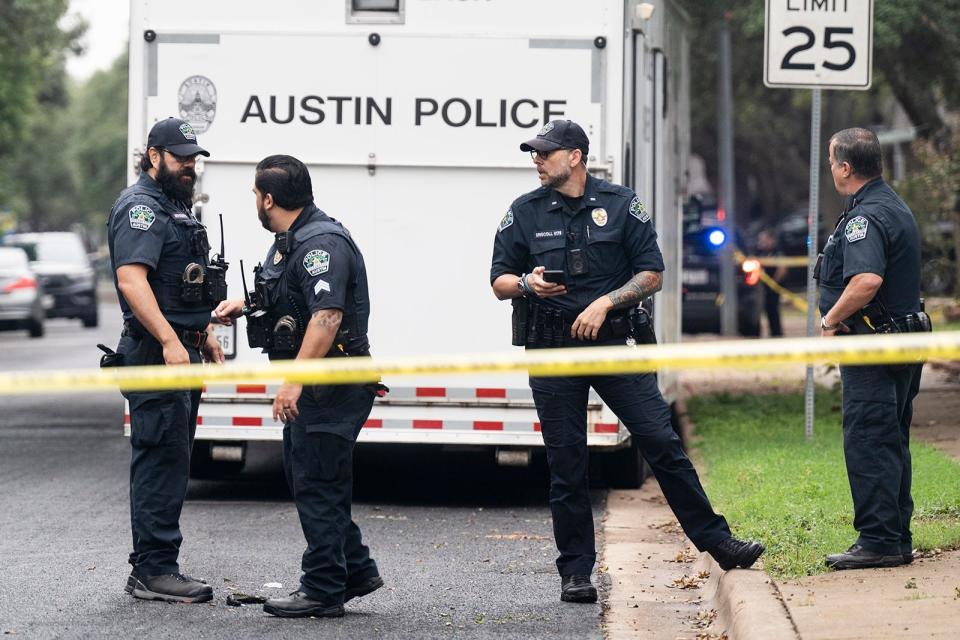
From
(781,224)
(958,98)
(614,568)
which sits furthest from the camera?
(781,224)

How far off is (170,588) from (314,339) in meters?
1.26

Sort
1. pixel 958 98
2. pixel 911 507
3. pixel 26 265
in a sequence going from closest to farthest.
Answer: pixel 911 507, pixel 958 98, pixel 26 265

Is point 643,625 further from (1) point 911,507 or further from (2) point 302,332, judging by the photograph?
(2) point 302,332

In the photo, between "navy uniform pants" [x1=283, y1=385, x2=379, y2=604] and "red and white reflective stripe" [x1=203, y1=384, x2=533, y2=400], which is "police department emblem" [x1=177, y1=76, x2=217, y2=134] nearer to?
"red and white reflective stripe" [x1=203, y1=384, x2=533, y2=400]

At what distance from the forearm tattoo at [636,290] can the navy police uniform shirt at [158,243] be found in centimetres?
170

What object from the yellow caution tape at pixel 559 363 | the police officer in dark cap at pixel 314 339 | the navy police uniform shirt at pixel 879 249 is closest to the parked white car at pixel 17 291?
the yellow caution tape at pixel 559 363

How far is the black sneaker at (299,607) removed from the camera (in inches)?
249

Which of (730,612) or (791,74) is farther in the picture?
(791,74)

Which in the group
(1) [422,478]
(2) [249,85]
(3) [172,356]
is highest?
(2) [249,85]

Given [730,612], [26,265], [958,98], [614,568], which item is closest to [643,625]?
[730,612]

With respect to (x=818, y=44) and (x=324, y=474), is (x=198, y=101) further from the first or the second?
(x=818, y=44)

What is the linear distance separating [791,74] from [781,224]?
30905 mm

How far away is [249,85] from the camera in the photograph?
9180 mm

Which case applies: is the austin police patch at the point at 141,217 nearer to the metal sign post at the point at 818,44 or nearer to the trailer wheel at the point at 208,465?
the trailer wheel at the point at 208,465
